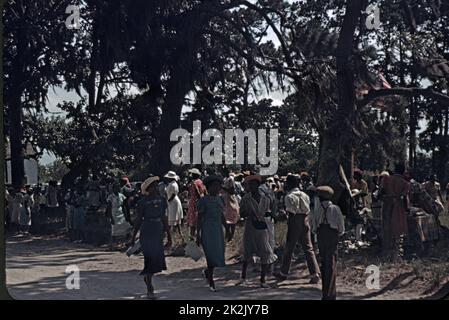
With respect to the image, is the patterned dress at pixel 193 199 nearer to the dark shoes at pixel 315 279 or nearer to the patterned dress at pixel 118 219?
the patterned dress at pixel 118 219

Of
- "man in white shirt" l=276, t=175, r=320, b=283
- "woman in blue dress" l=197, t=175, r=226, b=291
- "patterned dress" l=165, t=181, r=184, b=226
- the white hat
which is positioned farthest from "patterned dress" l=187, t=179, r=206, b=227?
"man in white shirt" l=276, t=175, r=320, b=283

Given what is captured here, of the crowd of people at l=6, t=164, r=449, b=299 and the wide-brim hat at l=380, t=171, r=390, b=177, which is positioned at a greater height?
the wide-brim hat at l=380, t=171, r=390, b=177

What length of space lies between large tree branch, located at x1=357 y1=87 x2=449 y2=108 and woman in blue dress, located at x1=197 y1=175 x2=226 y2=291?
2.08 meters

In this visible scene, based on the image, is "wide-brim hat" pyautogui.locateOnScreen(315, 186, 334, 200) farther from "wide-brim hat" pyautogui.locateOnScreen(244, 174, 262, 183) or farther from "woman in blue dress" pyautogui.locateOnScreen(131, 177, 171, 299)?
"woman in blue dress" pyautogui.locateOnScreen(131, 177, 171, 299)

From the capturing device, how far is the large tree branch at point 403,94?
770 centimetres

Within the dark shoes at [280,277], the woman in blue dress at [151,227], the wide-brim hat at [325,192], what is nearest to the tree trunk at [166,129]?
the woman in blue dress at [151,227]

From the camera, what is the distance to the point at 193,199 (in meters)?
9.12

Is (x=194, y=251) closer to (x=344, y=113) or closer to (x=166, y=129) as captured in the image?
(x=166, y=129)

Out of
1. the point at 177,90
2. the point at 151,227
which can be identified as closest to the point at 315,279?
the point at 151,227

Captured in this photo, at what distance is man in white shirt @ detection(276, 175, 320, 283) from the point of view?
7535mm

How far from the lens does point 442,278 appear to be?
6957 mm
